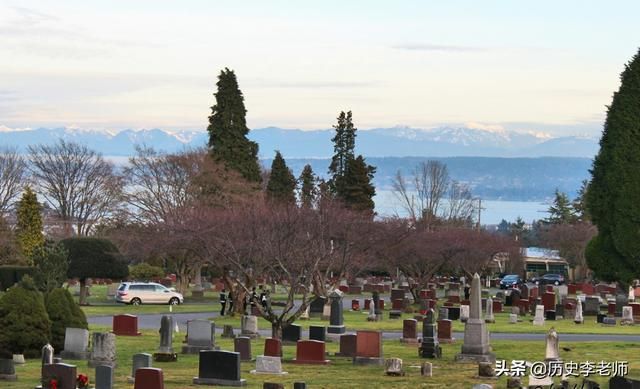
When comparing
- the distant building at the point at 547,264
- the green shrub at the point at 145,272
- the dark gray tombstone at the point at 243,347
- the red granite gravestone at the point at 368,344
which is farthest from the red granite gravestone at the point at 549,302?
the distant building at the point at 547,264

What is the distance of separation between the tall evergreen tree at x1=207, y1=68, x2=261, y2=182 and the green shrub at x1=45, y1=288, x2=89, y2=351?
42151mm

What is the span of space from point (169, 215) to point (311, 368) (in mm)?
35099

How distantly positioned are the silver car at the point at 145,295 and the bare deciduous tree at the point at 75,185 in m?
32.2

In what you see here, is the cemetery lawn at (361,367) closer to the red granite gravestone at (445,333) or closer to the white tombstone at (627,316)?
the red granite gravestone at (445,333)

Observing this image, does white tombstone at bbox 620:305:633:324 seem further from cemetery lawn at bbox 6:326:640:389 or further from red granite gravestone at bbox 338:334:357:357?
red granite gravestone at bbox 338:334:357:357

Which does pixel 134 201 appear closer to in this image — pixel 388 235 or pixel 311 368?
pixel 388 235

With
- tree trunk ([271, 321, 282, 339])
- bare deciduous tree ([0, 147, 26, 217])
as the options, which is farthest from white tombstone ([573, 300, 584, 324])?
bare deciduous tree ([0, 147, 26, 217])

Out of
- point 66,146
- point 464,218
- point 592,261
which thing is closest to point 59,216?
point 66,146

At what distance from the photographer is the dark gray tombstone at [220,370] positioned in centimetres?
2553

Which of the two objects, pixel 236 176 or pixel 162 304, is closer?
pixel 162 304

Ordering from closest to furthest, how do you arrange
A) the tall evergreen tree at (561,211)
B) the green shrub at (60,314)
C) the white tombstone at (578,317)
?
1. the green shrub at (60,314)
2. the white tombstone at (578,317)
3. the tall evergreen tree at (561,211)

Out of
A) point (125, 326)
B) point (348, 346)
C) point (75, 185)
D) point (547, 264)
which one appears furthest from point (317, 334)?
point (547, 264)

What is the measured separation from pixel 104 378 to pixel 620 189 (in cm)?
2865

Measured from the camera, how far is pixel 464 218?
385 feet
